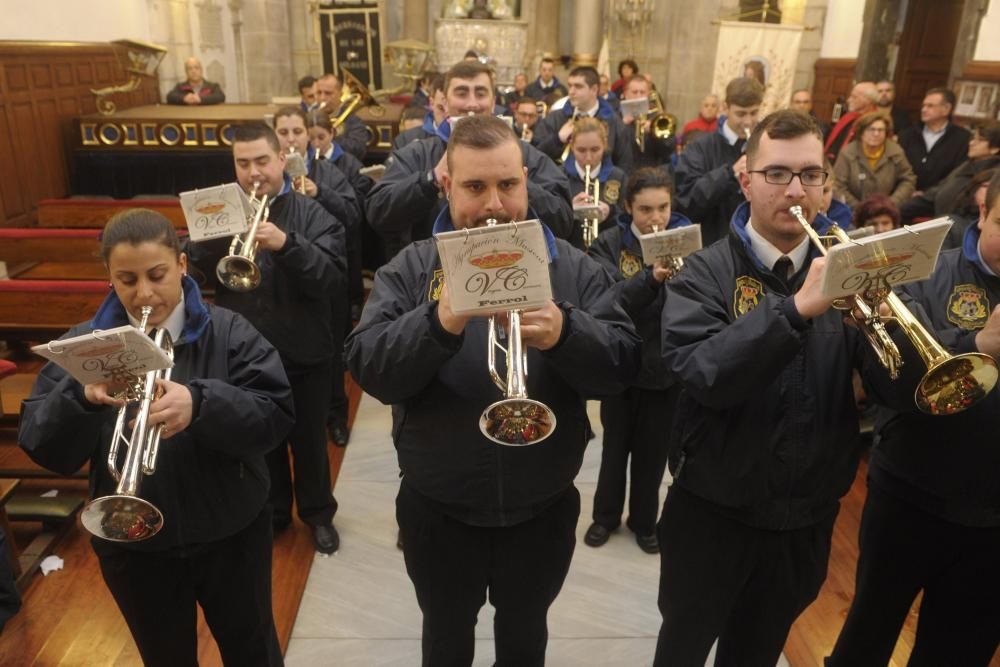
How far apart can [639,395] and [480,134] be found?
1856 mm

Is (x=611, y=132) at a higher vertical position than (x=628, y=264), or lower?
higher

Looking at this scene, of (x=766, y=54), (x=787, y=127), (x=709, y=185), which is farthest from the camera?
(x=766, y=54)

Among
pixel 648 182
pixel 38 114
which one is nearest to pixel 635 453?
pixel 648 182

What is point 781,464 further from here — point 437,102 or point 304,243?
point 437,102

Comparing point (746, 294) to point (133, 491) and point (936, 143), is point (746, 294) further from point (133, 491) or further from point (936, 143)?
point (936, 143)

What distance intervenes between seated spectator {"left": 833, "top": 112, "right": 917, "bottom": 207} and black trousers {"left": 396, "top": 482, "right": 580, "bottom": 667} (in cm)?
457

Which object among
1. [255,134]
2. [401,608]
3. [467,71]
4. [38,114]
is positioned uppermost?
[467,71]

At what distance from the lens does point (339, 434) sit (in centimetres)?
481

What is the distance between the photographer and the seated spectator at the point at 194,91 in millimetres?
10125

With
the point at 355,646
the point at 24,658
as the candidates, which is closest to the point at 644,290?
the point at 355,646

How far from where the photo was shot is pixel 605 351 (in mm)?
1904

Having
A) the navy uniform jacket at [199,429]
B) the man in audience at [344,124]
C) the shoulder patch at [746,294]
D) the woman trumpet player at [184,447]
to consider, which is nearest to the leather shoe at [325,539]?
the woman trumpet player at [184,447]

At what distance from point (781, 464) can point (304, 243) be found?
2179 mm

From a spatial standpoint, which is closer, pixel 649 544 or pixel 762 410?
pixel 762 410
